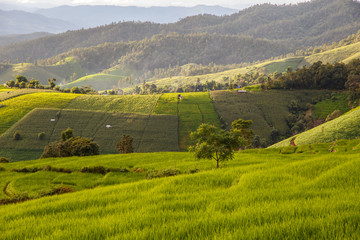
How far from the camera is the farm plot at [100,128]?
124 m

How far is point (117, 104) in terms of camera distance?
580ft

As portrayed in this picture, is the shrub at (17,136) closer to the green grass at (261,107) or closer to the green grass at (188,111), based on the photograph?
the green grass at (188,111)

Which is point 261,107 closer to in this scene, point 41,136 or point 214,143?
point 41,136

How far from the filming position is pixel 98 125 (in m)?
145

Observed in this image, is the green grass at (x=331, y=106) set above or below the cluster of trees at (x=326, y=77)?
below

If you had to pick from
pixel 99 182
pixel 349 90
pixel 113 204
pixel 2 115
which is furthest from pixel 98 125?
pixel 349 90

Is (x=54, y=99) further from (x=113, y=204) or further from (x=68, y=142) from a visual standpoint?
(x=113, y=204)

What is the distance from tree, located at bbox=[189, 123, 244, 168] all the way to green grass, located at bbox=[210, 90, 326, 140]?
114952mm

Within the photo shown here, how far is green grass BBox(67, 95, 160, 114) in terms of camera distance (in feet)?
551

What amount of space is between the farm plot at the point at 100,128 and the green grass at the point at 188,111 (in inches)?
206

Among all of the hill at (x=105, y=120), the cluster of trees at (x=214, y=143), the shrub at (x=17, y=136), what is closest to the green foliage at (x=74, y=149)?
the hill at (x=105, y=120)

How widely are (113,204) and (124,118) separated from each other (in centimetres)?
14315

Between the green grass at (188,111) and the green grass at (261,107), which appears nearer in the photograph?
the green grass at (188,111)

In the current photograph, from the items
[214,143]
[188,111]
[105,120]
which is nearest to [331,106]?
[188,111]
